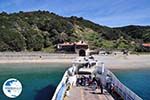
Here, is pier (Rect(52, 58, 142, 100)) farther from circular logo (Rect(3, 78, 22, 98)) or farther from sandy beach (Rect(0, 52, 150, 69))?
sandy beach (Rect(0, 52, 150, 69))

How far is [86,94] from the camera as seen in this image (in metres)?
28.5

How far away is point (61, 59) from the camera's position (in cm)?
10050

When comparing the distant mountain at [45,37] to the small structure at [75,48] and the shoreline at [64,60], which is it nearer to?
the small structure at [75,48]

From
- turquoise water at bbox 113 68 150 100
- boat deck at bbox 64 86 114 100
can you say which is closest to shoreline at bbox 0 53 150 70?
turquoise water at bbox 113 68 150 100

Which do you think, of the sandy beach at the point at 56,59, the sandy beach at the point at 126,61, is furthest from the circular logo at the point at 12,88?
the sandy beach at the point at 56,59

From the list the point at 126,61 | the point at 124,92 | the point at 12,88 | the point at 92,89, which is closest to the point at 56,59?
the point at 126,61

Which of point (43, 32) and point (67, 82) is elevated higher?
point (43, 32)

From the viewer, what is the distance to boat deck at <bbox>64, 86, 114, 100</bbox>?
2628cm

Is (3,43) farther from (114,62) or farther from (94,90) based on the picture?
(94,90)

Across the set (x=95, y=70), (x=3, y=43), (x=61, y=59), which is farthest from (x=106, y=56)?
(x=95, y=70)

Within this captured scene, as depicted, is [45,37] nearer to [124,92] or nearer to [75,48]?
[75,48]

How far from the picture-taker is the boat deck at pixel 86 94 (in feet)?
86.2

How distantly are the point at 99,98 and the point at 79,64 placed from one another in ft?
63.6

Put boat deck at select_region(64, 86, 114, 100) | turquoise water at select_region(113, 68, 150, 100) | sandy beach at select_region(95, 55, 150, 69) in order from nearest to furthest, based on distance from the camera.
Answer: boat deck at select_region(64, 86, 114, 100) < turquoise water at select_region(113, 68, 150, 100) < sandy beach at select_region(95, 55, 150, 69)
